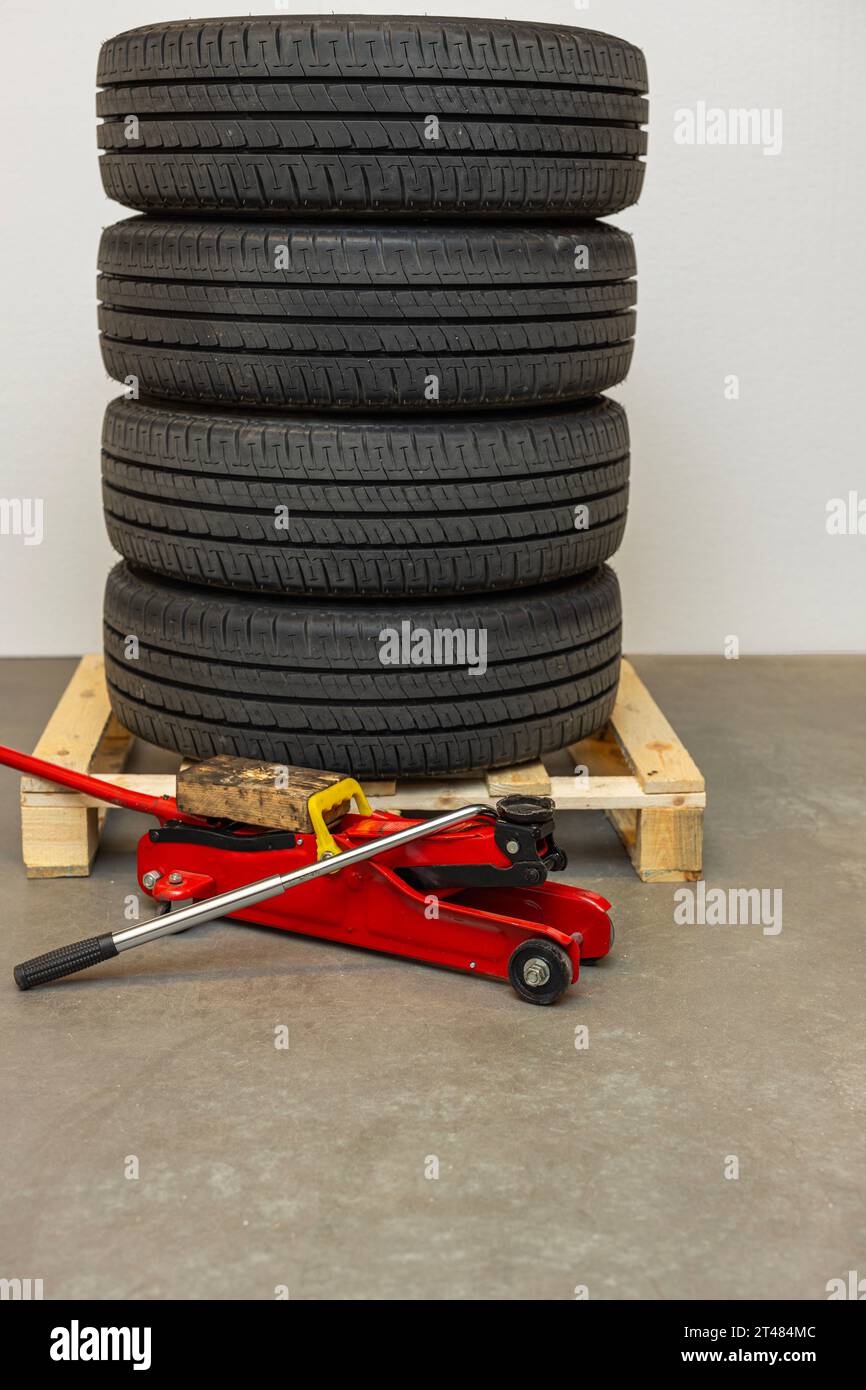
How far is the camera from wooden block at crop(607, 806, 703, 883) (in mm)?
3758

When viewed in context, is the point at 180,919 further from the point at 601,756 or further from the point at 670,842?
the point at 601,756

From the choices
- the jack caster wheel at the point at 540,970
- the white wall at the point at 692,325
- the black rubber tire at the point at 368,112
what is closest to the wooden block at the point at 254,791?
the jack caster wheel at the point at 540,970

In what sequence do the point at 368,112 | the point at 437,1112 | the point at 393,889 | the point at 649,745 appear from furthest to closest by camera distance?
1. the point at 649,745
2. the point at 368,112
3. the point at 393,889
4. the point at 437,1112

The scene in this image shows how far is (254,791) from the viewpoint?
343 cm

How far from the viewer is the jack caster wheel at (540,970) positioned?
3.10 meters

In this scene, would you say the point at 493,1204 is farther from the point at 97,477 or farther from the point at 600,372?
the point at 97,477

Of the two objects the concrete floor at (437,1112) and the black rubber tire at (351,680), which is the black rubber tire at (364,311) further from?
the concrete floor at (437,1112)

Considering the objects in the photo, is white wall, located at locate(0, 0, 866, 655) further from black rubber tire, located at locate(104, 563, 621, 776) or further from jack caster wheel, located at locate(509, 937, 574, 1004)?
jack caster wheel, located at locate(509, 937, 574, 1004)

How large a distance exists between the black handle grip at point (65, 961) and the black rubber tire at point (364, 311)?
1.27 metres

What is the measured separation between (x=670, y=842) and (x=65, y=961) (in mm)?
1429

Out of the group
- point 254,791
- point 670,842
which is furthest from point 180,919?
point 670,842

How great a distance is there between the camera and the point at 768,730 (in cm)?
498

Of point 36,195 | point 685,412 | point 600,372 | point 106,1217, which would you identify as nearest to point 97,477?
point 36,195

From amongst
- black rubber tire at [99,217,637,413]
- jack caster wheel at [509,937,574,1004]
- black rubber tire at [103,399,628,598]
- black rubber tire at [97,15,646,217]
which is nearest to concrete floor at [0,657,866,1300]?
jack caster wheel at [509,937,574,1004]
